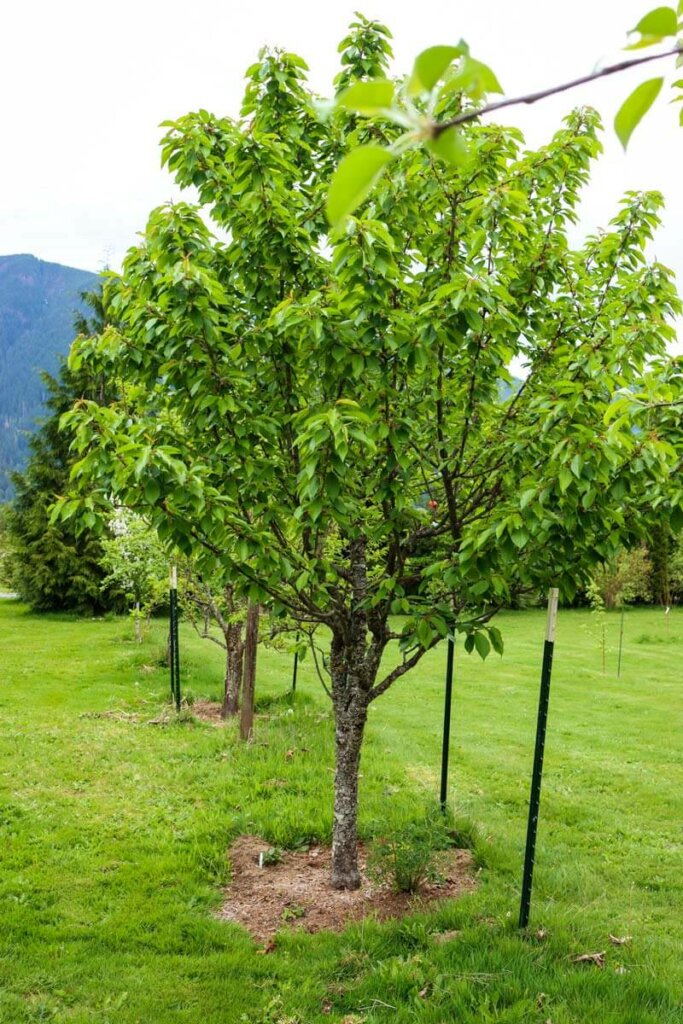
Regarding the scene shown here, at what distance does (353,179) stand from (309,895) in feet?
17.5

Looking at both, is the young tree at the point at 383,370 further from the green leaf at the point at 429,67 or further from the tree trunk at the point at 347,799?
A: the green leaf at the point at 429,67

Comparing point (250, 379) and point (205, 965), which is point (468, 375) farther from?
point (205, 965)

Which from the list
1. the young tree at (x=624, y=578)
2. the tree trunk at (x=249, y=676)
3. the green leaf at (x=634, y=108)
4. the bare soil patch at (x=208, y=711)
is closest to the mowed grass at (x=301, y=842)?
the tree trunk at (x=249, y=676)

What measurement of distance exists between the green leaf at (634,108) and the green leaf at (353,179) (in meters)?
0.23

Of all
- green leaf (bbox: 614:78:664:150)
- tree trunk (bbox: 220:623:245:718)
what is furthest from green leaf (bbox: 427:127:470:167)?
tree trunk (bbox: 220:623:245:718)

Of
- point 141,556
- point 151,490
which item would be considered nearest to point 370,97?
point 151,490

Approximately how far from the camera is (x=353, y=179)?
549 millimetres

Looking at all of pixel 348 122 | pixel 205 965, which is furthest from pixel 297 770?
pixel 348 122

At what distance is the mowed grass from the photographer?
3.80 metres

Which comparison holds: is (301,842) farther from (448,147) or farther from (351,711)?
(448,147)

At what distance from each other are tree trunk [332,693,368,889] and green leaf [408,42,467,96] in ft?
15.8

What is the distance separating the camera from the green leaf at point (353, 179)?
54 centimetres

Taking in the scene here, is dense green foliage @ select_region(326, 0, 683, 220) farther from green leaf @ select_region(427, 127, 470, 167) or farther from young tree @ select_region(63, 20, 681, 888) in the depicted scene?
young tree @ select_region(63, 20, 681, 888)

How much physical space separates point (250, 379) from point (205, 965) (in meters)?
3.37
